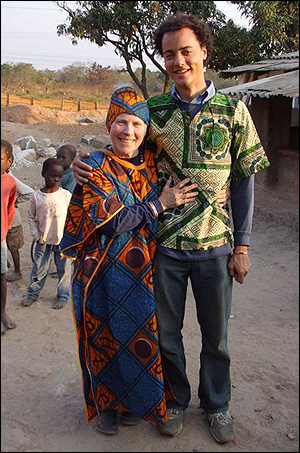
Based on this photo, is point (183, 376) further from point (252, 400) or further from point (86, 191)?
point (86, 191)

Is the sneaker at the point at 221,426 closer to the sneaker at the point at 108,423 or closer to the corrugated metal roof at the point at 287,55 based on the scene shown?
the sneaker at the point at 108,423

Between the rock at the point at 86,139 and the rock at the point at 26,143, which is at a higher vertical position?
the rock at the point at 86,139

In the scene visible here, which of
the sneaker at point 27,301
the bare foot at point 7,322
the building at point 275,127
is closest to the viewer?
the bare foot at point 7,322

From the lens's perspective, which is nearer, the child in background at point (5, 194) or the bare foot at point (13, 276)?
the child in background at point (5, 194)

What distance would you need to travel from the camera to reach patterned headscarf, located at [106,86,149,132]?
4.15 feet

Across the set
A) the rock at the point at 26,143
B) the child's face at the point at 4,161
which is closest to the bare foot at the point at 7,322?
the child's face at the point at 4,161

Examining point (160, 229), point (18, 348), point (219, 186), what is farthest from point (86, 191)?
point (18, 348)

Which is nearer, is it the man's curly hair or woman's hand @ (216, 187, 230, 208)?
the man's curly hair

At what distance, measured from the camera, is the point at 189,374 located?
197cm

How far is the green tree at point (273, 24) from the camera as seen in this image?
1465 millimetres

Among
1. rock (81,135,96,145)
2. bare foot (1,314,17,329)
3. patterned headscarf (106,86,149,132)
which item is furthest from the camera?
rock (81,135,96,145)

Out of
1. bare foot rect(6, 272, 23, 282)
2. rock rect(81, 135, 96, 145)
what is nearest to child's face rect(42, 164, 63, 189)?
bare foot rect(6, 272, 23, 282)

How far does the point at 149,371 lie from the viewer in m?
1.51

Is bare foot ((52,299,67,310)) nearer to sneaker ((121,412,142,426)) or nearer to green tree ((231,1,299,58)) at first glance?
sneaker ((121,412,142,426))
